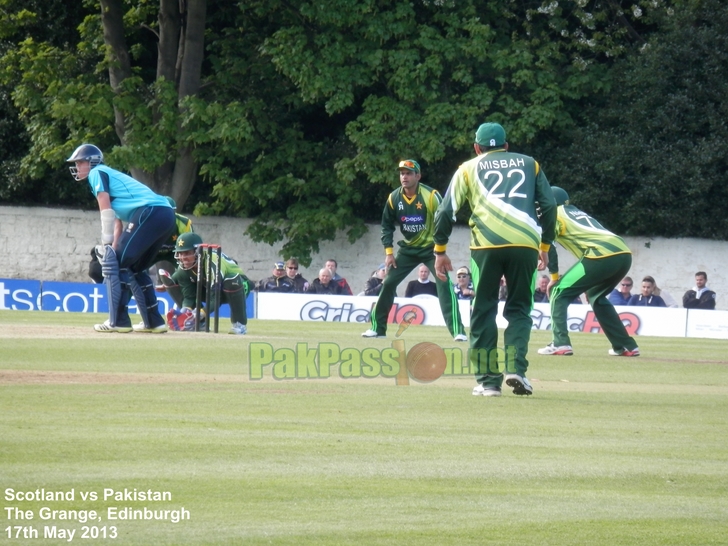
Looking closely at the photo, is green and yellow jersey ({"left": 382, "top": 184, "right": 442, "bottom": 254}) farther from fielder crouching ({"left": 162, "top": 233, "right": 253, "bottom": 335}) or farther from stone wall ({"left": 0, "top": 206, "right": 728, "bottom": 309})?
stone wall ({"left": 0, "top": 206, "right": 728, "bottom": 309})

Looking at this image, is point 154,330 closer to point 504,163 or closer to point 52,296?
point 504,163

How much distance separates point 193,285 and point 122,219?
2959 millimetres

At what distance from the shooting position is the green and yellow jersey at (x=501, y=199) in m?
9.26

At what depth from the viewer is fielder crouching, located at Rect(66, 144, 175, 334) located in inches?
511

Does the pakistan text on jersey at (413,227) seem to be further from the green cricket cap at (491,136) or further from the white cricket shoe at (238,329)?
the green cricket cap at (491,136)

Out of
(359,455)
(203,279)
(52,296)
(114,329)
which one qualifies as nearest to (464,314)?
(203,279)

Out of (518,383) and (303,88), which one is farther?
(303,88)

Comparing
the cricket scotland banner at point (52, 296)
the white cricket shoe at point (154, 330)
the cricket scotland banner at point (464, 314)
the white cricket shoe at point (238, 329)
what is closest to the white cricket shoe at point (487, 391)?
the white cricket shoe at point (154, 330)

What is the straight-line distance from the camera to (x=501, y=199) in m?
9.28

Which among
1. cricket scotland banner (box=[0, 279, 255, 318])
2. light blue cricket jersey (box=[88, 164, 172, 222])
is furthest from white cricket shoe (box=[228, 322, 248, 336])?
cricket scotland banner (box=[0, 279, 255, 318])

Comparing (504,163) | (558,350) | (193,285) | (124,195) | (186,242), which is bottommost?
(558,350)

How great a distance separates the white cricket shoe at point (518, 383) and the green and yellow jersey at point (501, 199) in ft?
3.27

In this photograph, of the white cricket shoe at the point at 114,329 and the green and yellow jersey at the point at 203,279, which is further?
the green and yellow jersey at the point at 203,279

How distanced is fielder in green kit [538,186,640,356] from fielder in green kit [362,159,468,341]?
4.64ft
